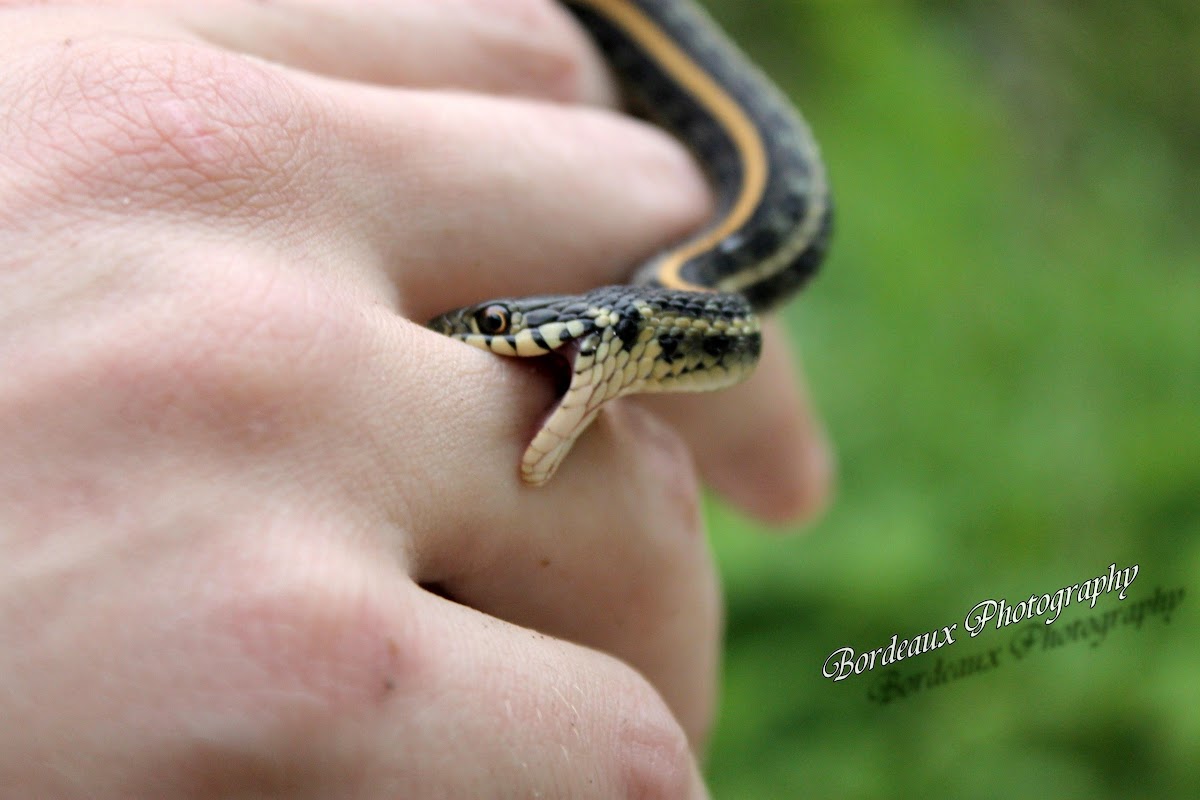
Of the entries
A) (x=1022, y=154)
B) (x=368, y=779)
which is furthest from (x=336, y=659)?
(x=1022, y=154)

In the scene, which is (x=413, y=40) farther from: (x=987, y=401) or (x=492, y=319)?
(x=987, y=401)

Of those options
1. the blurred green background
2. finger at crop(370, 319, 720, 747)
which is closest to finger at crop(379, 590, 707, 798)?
finger at crop(370, 319, 720, 747)

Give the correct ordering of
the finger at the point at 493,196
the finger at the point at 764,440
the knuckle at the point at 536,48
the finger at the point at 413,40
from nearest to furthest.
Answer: the finger at the point at 493,196 < the finger at the point at 413,40 < the knuckle at the point at 536,48 < the finger at the point at 764,440

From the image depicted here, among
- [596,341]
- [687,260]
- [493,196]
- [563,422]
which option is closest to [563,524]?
[563,422]

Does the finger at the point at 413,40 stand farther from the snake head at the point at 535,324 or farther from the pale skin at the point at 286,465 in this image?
the snake head at the point at 535,324

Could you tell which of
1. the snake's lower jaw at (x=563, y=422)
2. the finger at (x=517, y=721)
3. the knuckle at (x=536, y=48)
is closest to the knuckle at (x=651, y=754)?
the finger at (x=517, y=721)

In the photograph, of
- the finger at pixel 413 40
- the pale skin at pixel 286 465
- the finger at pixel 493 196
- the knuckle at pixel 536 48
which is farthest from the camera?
the knuckle at pixel 536 48

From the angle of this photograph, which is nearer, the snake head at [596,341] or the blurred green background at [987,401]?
the snake head at [596,341]

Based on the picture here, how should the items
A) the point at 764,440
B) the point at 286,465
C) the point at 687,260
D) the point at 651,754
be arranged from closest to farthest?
1. the point at 286,465
2. the point at 651,754
3. the point at 687,260
4. the point at 764,440
